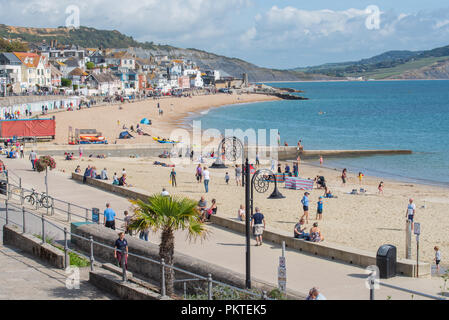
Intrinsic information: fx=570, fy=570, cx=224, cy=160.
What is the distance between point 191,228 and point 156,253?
7.41 ft

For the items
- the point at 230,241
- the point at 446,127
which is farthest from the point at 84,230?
the point at 446,127

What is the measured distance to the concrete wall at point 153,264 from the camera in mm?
10273

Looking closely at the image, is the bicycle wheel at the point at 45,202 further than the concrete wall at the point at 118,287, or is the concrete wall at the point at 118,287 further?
the bicycle wheel at the point at 45,202

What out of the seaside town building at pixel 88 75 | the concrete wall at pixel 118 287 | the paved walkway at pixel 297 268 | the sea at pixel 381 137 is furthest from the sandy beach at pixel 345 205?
the seaside town building at pixel 88 75

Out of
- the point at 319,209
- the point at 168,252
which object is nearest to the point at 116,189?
the point at 319,209

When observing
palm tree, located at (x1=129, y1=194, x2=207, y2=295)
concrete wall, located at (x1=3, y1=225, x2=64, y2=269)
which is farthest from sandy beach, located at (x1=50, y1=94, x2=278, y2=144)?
palm tree, located at (x1=129, y1=194, x2=207, y2=295)

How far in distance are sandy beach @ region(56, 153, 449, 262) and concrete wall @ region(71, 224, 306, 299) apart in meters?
6.92

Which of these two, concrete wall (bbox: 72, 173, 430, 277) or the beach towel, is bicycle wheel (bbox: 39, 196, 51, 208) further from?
the beach towel

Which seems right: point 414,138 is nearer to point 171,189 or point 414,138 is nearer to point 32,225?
point 171,189

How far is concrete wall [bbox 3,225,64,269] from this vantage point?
1108 centimetres

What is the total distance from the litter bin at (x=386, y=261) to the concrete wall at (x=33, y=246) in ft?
22.1

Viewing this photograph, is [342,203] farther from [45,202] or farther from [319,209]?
[45,202]

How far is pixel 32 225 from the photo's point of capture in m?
15.1

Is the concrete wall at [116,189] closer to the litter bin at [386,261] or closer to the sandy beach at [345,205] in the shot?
the sandy beach at [345,205]
